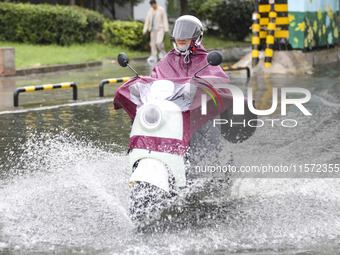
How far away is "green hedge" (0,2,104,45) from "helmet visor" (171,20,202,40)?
18333 mm

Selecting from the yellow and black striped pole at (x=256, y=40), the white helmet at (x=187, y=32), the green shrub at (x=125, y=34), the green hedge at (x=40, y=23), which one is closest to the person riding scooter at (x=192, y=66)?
the white helmet at (x=187, y=32)

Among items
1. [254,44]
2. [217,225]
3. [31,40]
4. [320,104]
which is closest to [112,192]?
[217,225]

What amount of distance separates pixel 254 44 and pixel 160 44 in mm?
4612

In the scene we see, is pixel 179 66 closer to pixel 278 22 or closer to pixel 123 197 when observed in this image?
pixel 123 197

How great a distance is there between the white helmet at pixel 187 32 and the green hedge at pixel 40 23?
60.1 ft

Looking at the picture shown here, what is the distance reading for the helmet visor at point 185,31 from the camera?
19.4ft

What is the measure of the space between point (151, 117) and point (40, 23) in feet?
64.0

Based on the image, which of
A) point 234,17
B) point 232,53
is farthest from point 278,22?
point 234,17

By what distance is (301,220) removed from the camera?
545 cm

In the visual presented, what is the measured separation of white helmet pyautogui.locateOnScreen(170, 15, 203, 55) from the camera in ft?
19.4

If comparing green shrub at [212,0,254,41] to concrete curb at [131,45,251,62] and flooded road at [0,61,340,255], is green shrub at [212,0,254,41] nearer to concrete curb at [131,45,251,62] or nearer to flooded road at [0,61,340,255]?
concrete curb at [131,45,251,62]

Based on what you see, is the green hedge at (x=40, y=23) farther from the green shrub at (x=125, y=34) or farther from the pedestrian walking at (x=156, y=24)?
the pedestrian walking at (x=156, y=24)

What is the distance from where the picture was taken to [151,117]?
527 cm

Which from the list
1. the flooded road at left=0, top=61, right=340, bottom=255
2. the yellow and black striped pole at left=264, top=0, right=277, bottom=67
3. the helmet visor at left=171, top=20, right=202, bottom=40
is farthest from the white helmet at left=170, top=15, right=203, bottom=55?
the yellow and black striped pole at left=264, top=0, right=277, bottom=67
